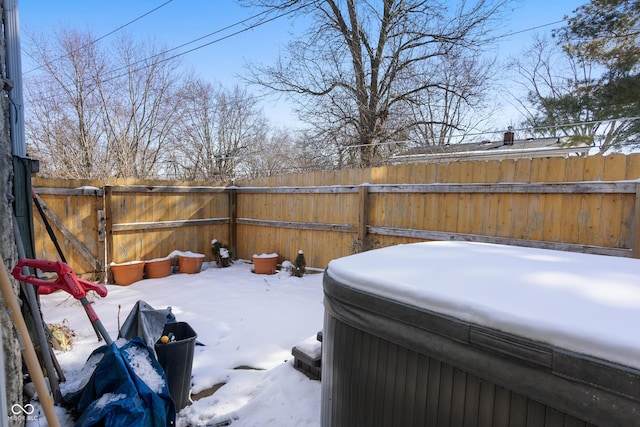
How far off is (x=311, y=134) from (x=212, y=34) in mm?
3443

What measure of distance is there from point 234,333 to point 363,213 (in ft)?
8.35

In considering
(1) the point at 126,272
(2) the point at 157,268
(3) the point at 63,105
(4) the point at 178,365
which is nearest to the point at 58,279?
(4) the point at 178,365

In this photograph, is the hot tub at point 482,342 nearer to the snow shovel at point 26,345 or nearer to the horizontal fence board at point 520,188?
the snow shovel at point 26,345

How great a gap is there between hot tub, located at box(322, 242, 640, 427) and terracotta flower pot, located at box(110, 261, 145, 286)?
479 cm

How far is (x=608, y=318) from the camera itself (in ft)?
2.63

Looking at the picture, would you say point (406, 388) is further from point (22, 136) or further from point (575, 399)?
point (22, 136)

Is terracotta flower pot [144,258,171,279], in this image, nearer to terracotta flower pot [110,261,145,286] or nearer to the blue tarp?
terracotta flower pot [110,261,145,286]

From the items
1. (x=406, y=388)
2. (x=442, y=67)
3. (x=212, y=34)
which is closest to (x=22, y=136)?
(x=406, y=388)

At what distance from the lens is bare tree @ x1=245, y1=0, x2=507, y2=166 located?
26.6 ft

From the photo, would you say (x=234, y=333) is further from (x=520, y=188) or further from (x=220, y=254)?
(x=520, y=188)

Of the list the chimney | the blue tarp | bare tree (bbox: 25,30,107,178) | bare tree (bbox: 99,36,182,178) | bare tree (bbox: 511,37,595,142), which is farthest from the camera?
bare tree (bbox: 99,36,182,178)

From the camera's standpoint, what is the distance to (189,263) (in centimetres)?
577

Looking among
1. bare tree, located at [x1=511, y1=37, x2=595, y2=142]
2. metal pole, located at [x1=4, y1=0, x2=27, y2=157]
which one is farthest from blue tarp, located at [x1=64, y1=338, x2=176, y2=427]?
bare tree, located at [x1=511, y1=37, x2=595, y2=142]

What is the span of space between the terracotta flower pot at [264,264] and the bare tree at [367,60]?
3911 millimetres
